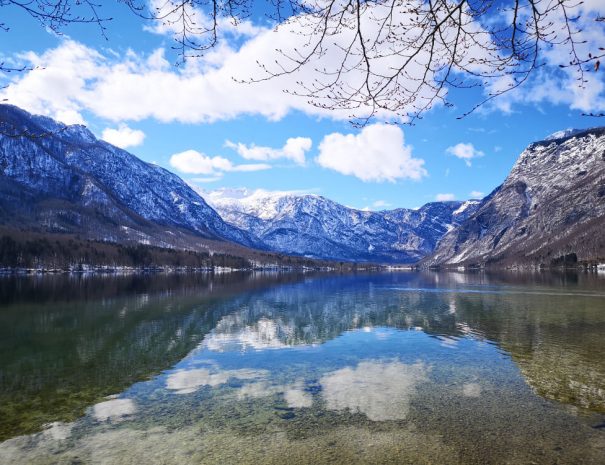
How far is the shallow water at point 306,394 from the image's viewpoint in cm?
1538

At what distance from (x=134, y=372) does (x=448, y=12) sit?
2712 centimetres

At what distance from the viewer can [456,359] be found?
3016 centimetres

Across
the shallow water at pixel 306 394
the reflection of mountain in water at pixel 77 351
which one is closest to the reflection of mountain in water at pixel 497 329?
the shallow water at pixel 306 394

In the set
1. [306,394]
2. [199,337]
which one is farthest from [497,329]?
[199,337]

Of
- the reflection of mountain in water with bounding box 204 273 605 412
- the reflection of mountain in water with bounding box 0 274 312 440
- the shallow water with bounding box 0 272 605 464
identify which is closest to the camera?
the shallow water with bounding box 0 272 605 464

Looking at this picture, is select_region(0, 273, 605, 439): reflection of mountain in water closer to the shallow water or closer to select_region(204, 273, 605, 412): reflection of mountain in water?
select_region(204, 273, 605, 412): reflection of mountain in water

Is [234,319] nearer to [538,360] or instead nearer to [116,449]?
[538,360]

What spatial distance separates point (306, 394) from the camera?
72.9 feet

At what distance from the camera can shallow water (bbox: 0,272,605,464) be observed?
15.4 metres

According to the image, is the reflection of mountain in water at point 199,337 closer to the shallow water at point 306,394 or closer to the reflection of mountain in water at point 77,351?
the reflection of mountain in water at point 77,351

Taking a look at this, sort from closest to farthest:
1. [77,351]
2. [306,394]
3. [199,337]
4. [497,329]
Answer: [306,394] < [77,351] < [199,337] < [497,329]

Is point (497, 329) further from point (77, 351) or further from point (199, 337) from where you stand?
point (77, 351)

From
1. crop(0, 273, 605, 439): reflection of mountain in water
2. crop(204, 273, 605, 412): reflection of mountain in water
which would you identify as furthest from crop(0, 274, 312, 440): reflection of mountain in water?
crop(204, 273, 605, 412): reflection of mountain in water

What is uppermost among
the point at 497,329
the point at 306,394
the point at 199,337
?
the point at 497,329
